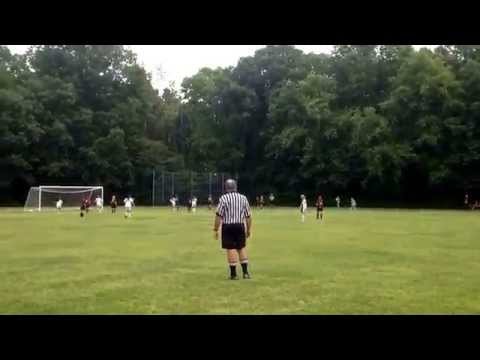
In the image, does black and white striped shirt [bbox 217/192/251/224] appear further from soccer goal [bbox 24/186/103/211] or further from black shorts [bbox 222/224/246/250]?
soccer goal [bbox 24/186/103/211]

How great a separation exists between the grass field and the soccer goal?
1311 inches

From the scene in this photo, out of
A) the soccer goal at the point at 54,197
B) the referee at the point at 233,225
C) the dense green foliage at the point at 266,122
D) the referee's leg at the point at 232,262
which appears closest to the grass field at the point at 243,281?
the referee's leg at the point at 232,262

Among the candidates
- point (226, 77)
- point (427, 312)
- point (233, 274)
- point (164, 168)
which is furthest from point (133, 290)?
point (226, 77)

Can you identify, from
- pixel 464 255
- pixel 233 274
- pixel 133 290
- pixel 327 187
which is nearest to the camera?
pixel 133 290

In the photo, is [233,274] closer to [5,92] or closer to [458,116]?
[458,116]

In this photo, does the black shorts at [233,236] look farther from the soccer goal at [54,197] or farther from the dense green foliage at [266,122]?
the dense green foliage at [266,122]

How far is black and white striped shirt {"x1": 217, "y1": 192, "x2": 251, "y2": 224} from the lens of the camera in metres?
11.5

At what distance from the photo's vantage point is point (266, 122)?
235 ft

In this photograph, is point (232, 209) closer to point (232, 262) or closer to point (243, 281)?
point (232, 262)

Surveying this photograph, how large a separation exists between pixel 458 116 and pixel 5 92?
45.5m

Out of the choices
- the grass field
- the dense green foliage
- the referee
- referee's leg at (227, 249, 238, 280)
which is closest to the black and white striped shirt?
the referee

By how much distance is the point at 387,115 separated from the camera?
6262 cm

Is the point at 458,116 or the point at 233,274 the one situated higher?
the point at 458,116

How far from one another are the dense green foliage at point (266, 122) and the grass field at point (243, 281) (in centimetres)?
4118
